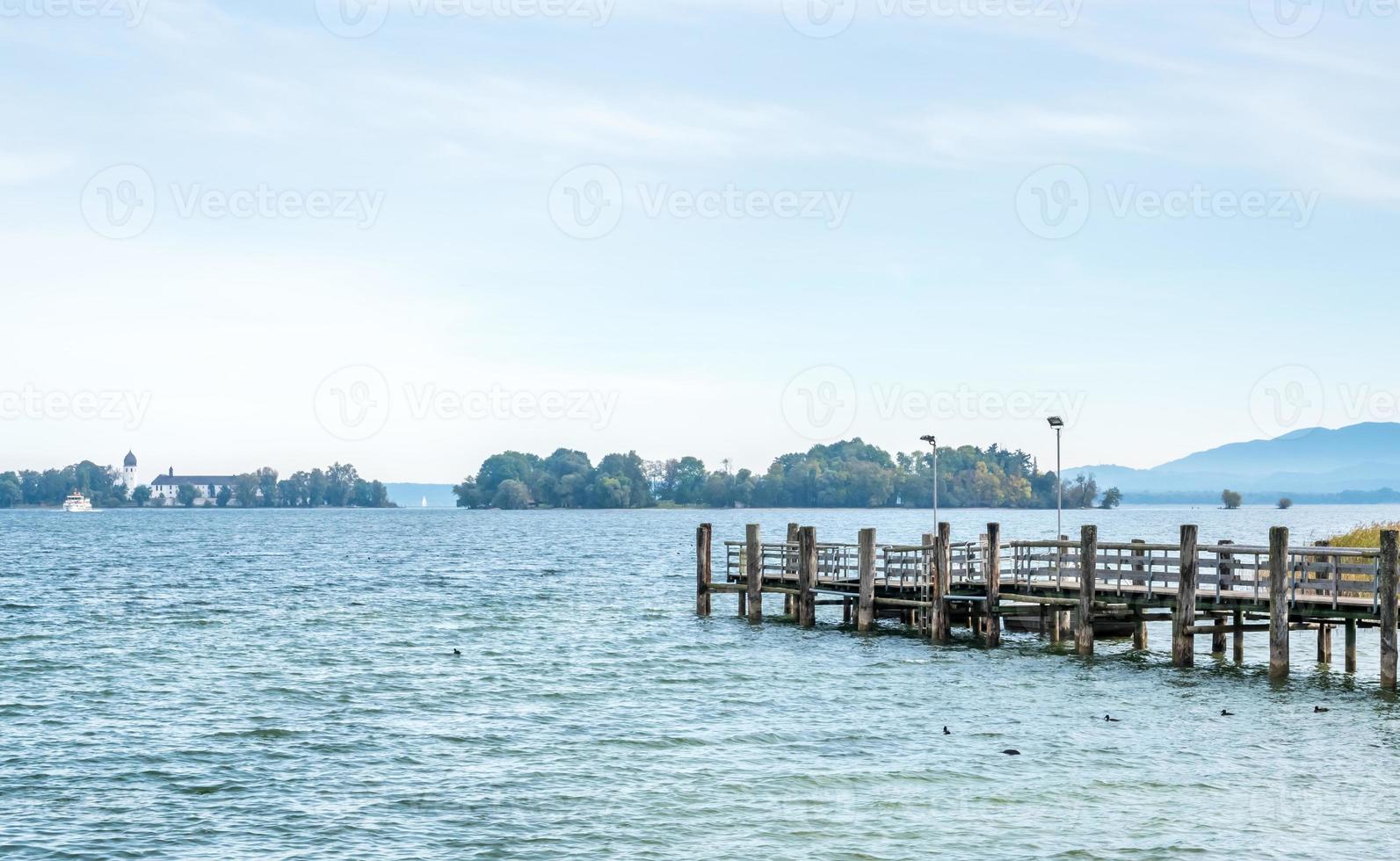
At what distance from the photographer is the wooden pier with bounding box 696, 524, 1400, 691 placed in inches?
1164

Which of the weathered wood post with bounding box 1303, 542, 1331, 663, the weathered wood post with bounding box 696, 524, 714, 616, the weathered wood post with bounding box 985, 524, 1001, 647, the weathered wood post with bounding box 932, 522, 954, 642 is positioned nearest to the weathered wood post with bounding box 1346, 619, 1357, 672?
the weathered wood post with bounding box 1303, 542, 1331, 663

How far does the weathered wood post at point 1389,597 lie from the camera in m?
27.9

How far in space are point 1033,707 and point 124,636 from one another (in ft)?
98.1

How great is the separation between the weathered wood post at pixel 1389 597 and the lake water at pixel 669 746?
0.72 metres

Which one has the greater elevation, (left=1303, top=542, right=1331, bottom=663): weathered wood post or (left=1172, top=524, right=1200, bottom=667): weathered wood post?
(left=1172, top=524, right=1200, bottom=667): weathered wood post

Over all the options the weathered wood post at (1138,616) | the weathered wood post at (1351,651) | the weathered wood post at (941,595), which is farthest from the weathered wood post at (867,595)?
the weathered wood post at (1351,651)

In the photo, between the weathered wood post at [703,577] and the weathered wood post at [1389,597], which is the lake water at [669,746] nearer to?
the weathered wood post at [1389,597]

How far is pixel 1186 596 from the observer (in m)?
31.6

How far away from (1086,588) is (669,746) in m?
13.5

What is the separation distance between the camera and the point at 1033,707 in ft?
91.7

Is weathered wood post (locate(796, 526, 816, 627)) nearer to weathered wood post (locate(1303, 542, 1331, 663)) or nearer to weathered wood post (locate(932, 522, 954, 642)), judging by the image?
weathered wood post (locate(932, 522, 954, 642))

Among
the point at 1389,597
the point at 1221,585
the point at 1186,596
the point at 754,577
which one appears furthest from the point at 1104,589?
the point at 754,577

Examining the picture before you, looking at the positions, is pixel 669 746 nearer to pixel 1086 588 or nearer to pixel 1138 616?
pixel 1086 588

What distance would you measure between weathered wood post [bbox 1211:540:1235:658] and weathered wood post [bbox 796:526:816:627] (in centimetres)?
1185
